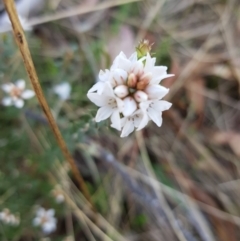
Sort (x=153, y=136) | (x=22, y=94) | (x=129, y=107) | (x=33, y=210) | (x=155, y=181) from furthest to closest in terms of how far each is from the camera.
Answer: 1. (x=153, y=136)
2. (x=155, y=181)
3. (x=33, y=210)
4. (x=22, y=94)
5. (x=129, y=107)

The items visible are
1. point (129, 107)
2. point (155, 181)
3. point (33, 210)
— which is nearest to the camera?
point (129, 107)

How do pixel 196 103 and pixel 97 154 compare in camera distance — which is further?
pixel 196 103

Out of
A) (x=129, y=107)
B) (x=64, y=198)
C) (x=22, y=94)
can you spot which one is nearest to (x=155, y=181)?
(x=64, y=198)

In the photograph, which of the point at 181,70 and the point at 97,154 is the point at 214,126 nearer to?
the point at 181,70

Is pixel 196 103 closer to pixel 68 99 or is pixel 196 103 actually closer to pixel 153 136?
pixel 153 136

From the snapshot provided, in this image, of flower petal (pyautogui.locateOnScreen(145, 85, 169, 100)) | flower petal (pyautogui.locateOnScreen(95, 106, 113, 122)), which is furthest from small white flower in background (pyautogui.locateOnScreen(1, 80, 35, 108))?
flower petal (pyautogui.locateOnScreen(145, 85, 169, 100))

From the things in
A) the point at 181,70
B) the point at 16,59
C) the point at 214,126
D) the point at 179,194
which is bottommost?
the point at 179,194

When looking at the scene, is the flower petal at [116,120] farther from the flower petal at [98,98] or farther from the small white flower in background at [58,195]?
the small white flower in background at [58,195]

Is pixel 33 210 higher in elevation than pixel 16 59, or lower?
lower
